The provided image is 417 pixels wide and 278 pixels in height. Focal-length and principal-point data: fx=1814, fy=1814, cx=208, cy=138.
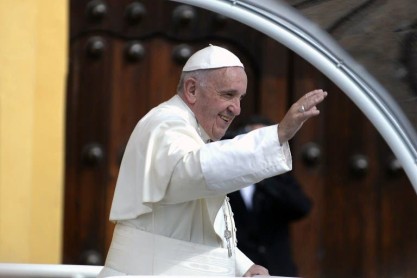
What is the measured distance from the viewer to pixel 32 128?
777 centimetres

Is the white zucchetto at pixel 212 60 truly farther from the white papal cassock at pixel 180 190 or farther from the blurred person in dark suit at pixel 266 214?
the blurred person in dark suit at pixel 266 214

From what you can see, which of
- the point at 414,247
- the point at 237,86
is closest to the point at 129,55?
the point at 414,247

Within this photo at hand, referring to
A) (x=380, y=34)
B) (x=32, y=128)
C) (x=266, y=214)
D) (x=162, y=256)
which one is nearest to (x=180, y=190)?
(x=162, y=256)

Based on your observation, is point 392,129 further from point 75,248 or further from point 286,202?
point 75,248

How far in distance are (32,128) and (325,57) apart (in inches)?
65.9

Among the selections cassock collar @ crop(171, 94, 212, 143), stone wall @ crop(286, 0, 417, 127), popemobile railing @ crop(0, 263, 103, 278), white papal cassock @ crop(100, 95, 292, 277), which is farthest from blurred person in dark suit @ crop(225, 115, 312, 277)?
cassock collar @ crop(171, 94, 212, 143)

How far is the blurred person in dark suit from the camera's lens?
713 cm

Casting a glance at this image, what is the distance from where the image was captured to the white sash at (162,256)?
211 inches

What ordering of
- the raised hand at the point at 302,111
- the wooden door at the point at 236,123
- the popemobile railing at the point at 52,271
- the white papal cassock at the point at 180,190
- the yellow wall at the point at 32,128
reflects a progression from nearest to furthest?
the raised hand at the point at 302,111 < the white papal cassock at the point at 180,190 < the popemobile railing at the point at 52,271 < the yellow wall at the point at 32,128 < the wooden door at the point at 236,123

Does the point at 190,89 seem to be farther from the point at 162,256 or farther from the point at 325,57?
the point at 325,57

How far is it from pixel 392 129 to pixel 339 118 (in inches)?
60.1

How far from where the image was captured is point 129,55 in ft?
26.0

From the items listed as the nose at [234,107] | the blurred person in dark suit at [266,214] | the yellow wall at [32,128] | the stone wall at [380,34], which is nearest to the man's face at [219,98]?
the nose at [234,107]

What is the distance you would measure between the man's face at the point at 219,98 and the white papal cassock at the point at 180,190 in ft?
0.12
